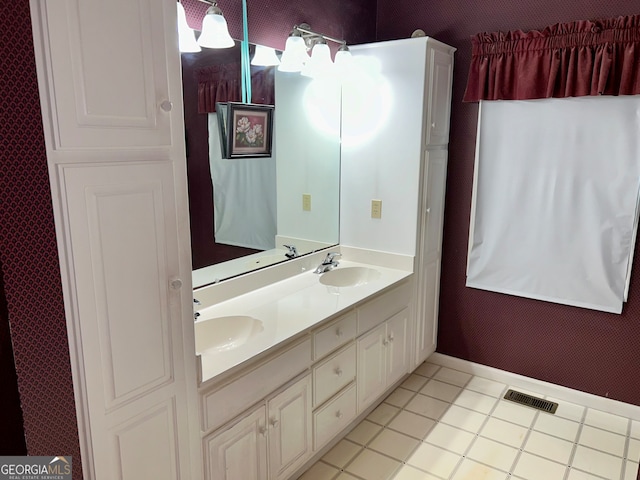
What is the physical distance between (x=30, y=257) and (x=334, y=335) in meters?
1.40

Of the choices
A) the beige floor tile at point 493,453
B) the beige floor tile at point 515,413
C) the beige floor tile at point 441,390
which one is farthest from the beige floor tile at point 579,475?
the beige floor tile at point 441,390

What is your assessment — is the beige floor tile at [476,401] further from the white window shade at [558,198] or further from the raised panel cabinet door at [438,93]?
the raised panel cabinet door at [438,93]

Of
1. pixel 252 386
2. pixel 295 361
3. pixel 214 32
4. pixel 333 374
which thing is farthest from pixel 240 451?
pixel 214 32

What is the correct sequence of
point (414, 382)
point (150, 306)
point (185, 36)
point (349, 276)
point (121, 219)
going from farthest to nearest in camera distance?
point (414, 382) → point (349, 276) → point (185, 36) → point (150, 306) → point (121, 219)

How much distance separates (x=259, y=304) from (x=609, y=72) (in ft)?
6.83

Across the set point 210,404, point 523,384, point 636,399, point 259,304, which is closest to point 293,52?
point 259,304

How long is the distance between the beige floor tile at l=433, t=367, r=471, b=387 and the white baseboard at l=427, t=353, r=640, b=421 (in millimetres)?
38

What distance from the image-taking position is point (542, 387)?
306cm

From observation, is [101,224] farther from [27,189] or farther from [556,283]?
[556,283]

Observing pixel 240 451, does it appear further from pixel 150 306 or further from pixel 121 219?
pixel 121 219

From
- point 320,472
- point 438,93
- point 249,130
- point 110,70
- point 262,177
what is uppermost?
point 438,93

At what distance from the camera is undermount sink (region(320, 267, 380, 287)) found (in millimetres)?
2861

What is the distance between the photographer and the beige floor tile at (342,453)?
2.42m

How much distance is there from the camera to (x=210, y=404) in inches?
65.4
